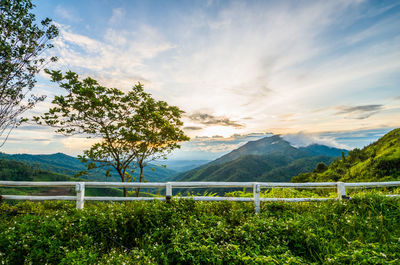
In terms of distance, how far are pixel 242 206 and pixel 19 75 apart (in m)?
10.8

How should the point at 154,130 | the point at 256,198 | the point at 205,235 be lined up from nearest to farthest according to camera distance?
the point at 205,235
the point at 256,198
the point at 154,130

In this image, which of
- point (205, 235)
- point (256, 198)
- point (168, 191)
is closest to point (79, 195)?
point (168, 191)

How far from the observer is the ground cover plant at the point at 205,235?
3740 mm

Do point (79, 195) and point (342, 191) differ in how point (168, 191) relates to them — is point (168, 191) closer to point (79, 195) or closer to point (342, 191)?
point (79, 195)

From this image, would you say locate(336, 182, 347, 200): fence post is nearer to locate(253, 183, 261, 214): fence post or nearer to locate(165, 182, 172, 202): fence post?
locate(253, 183, 261, 214): fence post

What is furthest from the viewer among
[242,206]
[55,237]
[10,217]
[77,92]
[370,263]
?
[77,92]

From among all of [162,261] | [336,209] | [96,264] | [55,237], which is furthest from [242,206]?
[55,237]

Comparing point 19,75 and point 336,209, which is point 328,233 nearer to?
point 336,209

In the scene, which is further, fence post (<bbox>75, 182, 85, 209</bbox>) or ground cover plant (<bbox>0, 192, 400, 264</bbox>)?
fence post (<bbox>75, 182, 85, 209</bbox>)

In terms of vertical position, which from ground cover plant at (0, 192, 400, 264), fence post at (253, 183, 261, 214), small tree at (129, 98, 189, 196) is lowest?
ground cover plant at (0, 192, 400, 264)

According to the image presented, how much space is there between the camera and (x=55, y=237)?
428cm

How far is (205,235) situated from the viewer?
456 cm

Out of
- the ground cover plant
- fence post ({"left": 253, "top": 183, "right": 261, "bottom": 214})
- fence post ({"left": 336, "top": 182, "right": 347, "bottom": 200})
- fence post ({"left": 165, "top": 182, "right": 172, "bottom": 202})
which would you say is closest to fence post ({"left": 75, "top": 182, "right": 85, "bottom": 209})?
the ground cover plant

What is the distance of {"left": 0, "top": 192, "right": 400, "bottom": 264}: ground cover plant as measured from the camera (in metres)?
3.74
